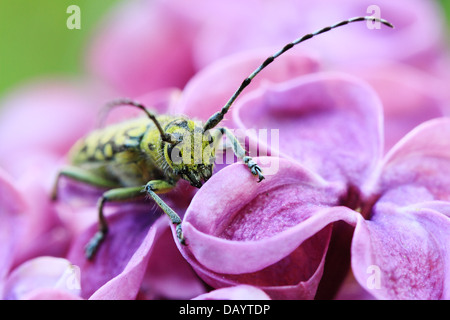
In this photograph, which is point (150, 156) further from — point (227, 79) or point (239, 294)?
point (239, 294)

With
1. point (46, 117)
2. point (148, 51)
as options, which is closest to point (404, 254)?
point (148, 51)

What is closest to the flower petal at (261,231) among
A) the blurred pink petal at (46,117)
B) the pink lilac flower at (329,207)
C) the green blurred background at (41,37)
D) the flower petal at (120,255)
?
the pink lilac flower at (329,207)

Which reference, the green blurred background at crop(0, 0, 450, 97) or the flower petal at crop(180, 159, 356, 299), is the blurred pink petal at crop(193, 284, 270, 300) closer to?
the flower petal at crop(180, 159, 356, 299)

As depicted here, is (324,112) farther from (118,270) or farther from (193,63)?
(193,63)

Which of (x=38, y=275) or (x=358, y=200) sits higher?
(x=358, y=200)

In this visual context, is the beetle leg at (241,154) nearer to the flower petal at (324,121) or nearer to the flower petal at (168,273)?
the flower petal at (324,121)
